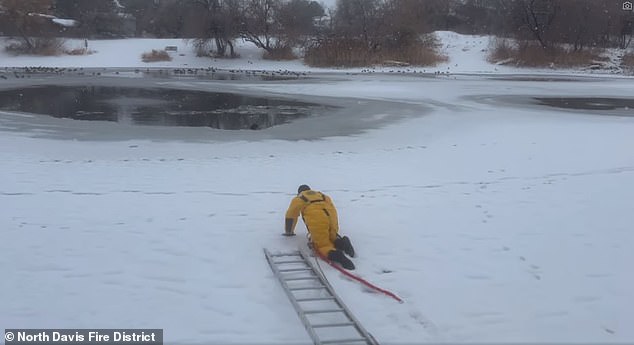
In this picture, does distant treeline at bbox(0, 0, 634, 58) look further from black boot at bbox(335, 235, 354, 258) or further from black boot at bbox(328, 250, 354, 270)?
black boot at bbox(328, 250, 354, 270)

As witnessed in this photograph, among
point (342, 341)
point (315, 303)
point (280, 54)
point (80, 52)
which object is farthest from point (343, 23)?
point (342, 341)

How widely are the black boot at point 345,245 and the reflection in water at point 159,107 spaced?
821cm

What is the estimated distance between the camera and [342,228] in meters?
6.62

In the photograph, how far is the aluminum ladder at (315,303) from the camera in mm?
4060

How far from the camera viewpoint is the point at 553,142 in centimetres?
1214

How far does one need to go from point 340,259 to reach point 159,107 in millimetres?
13103

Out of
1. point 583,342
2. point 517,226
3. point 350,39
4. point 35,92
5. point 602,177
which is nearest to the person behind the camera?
point 583,342

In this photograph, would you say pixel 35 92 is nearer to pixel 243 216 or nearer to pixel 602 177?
pixel 243 216

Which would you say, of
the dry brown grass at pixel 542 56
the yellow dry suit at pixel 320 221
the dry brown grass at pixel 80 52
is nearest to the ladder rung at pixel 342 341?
the yellow dry suit at pixel 320 221

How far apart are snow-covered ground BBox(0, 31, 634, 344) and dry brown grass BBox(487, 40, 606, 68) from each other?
31.7 metres

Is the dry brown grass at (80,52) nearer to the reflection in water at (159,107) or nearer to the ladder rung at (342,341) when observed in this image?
the reflection in water at (159,107)

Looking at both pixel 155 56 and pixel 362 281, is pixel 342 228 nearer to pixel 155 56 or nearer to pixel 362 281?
pixel 362 281

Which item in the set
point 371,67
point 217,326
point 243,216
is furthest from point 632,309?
point 371,67

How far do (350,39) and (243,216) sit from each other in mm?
39751
